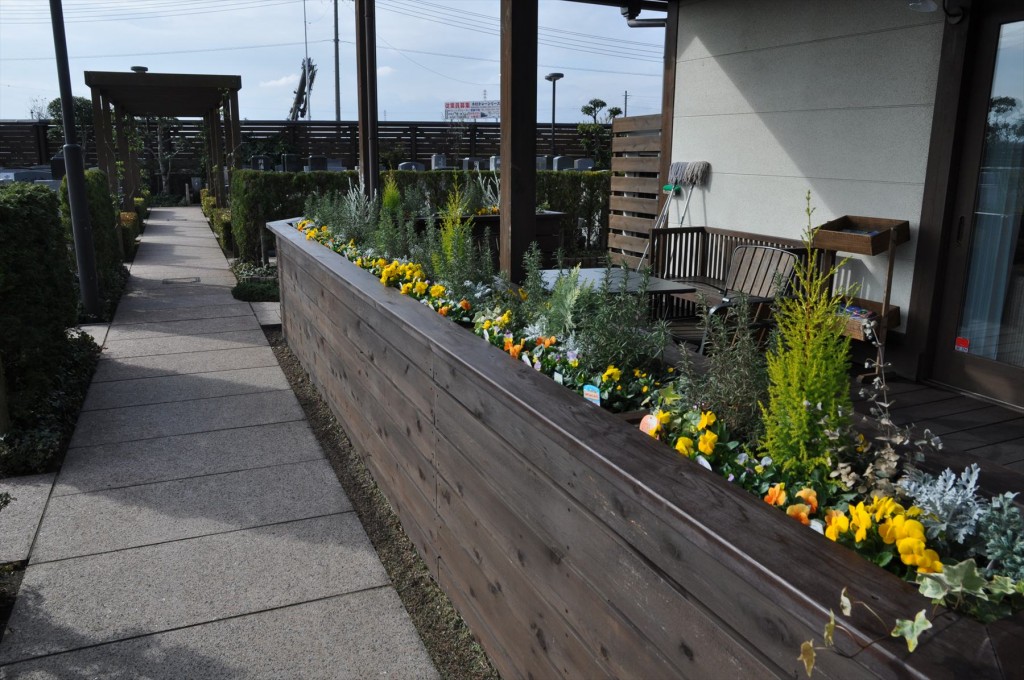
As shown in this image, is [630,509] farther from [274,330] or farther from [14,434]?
[274,330]

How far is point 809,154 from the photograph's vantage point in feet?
16.5

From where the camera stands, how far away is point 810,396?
4.74 feet

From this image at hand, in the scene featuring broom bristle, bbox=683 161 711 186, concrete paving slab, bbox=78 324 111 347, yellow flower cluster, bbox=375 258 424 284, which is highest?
broom bristle, bbox=683 161 711 186

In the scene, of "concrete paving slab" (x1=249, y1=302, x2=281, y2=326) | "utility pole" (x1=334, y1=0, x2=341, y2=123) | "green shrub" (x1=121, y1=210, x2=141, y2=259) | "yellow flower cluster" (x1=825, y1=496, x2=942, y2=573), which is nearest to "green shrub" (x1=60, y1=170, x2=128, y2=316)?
"concrete paving slab" (x1=249, y1=302, x2=281, y2=326)

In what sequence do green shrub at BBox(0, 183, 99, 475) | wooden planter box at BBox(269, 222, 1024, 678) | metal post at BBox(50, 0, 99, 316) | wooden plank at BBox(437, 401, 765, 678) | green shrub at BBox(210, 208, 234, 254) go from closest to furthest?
wooden planter box at BBox(269, 222, 1024, 678) → wooden plank at BBox(437, 401, 765, 678) → green shrub at BBox(0, 183, 99, 475) → metal post at BBox(50, 0, 99, 316) → green shrub at BBox(210, 208, 234, 254)

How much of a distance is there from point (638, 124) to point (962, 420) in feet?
14.8

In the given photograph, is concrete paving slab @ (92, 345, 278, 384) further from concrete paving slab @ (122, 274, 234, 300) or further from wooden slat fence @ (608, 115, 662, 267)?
wooden slat fence @ (608, 115, 662, 267)

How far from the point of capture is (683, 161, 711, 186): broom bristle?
19.8 ft

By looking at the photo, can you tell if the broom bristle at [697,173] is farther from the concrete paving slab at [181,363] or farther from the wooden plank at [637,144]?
the concrete paving slab at [181,363]

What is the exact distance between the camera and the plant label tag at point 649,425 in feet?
5.73

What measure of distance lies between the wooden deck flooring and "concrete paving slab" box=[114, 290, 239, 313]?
6.25 metres

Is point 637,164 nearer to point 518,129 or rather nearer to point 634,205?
point 634,205

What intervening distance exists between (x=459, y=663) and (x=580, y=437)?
1.14 m

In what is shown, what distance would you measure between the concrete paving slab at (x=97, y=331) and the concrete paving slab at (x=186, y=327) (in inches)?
2.3
